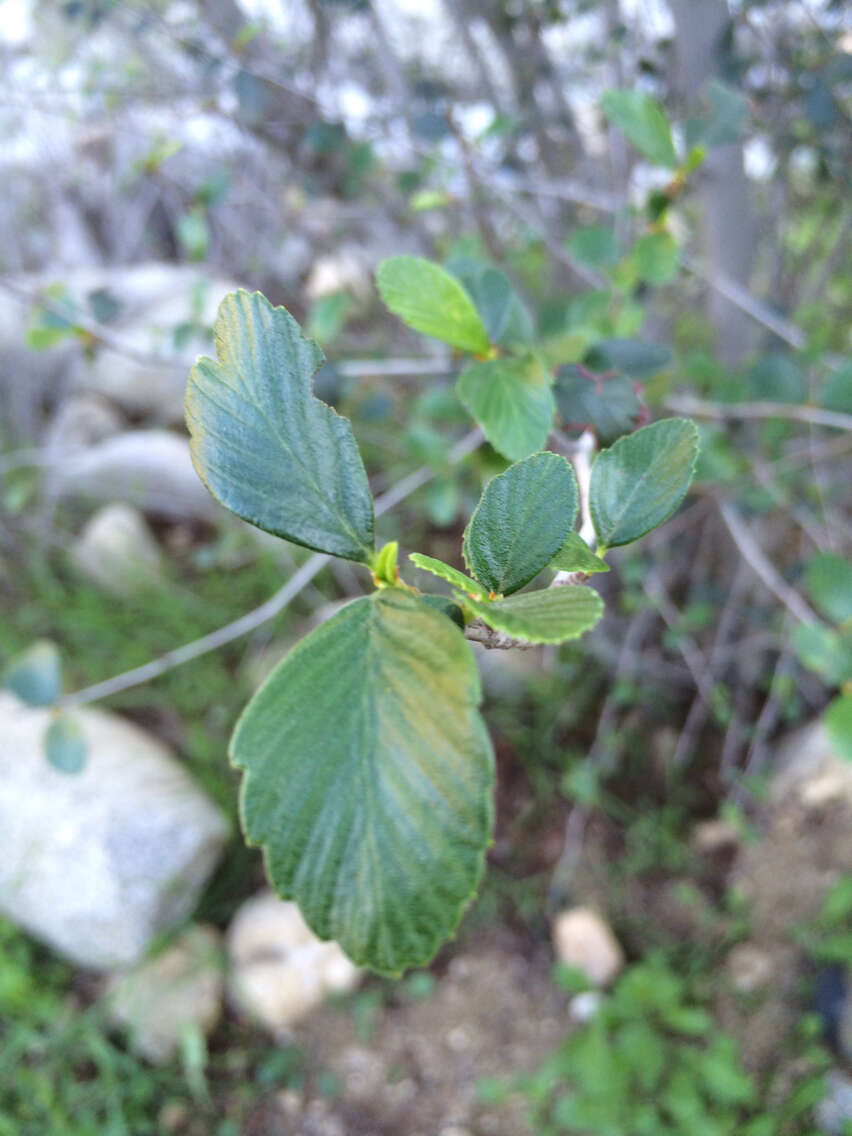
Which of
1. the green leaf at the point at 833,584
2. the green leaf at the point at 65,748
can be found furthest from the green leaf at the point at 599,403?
the green leaf at the point at 65,748

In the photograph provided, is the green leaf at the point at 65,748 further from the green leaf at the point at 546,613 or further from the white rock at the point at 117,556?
the white rock at the point at 117,556

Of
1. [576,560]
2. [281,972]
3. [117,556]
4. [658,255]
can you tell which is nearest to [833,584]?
[658,255]

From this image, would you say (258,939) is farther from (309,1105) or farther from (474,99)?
(474,99)

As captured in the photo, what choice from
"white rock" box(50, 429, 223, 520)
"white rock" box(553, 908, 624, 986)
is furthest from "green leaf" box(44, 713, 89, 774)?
"white rock" box(50, 429, 223, 520)

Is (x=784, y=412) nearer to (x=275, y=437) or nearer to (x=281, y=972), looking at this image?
(x=275, y=437)

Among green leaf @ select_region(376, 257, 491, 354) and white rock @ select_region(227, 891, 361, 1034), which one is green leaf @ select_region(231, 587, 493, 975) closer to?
green leaf @ select_region(376, 257, 491, 354)

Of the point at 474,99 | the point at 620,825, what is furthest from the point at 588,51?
the point at 620,825
